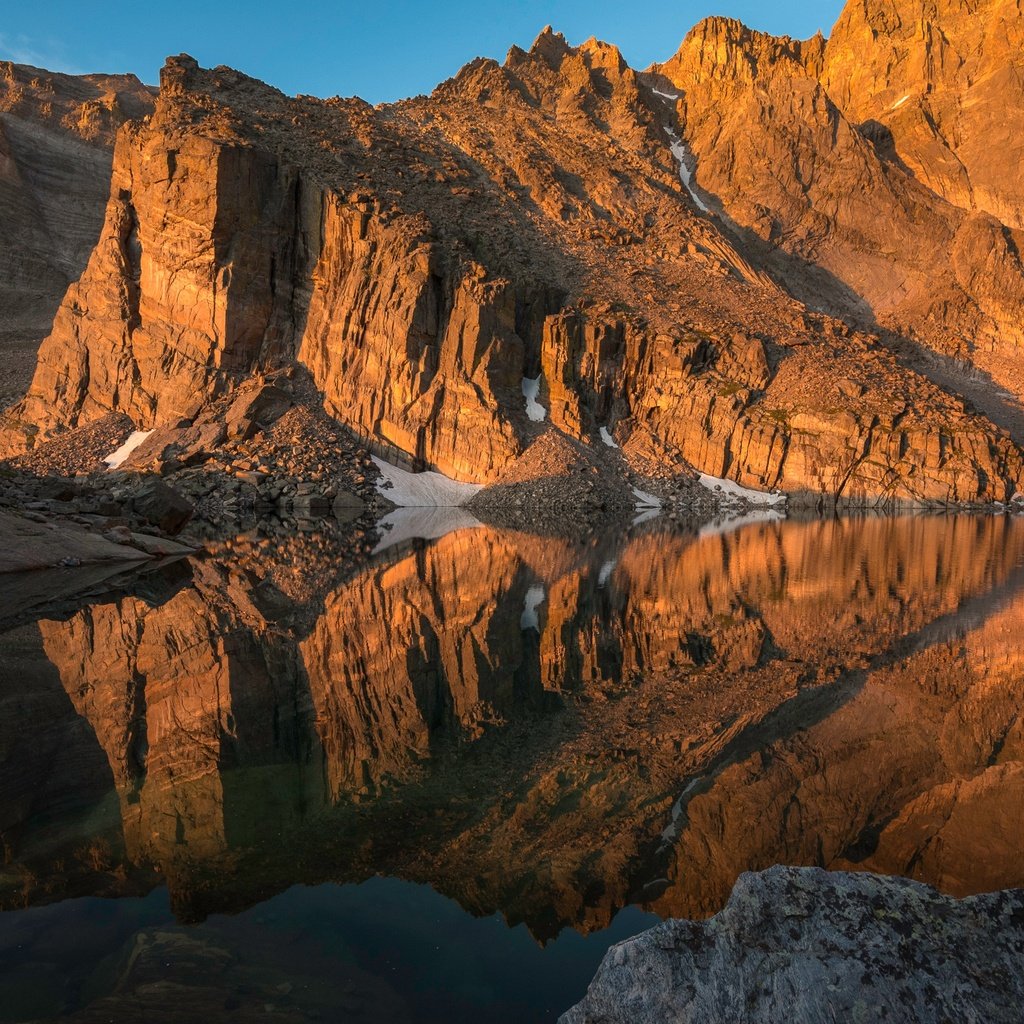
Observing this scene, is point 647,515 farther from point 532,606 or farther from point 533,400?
point 532,606

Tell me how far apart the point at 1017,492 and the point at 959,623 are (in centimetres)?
6830

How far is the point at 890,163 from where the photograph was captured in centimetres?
12194

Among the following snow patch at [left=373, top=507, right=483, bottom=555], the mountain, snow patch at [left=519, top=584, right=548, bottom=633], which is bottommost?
snow patch at [left=519, top=584, right=548, bottom=633]

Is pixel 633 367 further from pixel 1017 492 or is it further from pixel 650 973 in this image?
pixel 650 973

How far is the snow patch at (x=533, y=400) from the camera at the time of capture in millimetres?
73438

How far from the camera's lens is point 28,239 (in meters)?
111

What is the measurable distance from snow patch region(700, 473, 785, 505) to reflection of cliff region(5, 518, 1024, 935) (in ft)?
174

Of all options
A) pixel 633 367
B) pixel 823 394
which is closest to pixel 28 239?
pixel 633 367

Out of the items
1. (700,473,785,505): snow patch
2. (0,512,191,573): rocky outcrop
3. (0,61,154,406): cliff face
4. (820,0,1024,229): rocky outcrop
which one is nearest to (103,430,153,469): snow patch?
(0,61,154,406): cliff face

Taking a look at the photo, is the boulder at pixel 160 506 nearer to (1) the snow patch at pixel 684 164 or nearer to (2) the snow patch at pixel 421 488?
(2) the snow patch at pixel 421 488

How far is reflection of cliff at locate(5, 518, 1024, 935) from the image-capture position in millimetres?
5953

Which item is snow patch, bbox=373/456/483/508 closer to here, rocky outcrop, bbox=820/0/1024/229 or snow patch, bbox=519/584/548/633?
snow patch, bbox=519/584/548/633

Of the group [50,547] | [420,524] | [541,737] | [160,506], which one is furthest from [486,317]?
[541,737]

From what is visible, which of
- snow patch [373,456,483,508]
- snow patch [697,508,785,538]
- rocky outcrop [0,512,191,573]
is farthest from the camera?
snow patch [373,456,483,508]
